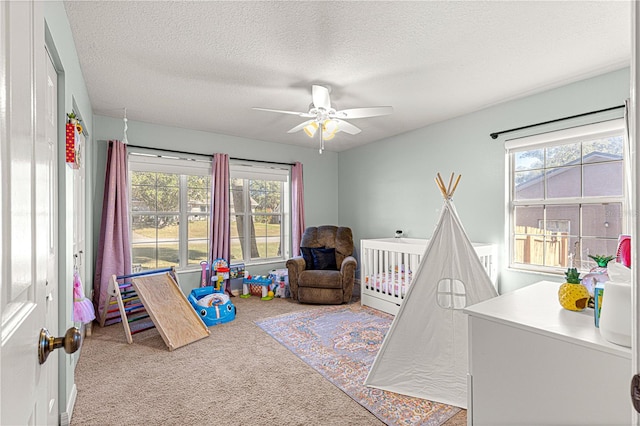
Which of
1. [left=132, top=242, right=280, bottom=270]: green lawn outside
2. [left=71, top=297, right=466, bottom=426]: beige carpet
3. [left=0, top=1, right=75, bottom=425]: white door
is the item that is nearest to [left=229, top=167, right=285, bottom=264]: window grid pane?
[left=132, top=242, right=280, bottom=270]: green lawn outside

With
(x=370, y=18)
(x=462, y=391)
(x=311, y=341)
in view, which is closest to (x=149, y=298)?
(x=311, y=341)

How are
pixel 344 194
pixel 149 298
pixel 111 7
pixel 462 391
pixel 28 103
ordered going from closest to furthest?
pixel 28 103, pixel 111 7, pixel 462 391, pixel 149 298, pixel 344 194

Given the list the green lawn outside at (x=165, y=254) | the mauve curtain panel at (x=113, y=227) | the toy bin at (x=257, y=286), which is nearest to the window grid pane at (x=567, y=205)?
the toy bin at (x=257, y=286)

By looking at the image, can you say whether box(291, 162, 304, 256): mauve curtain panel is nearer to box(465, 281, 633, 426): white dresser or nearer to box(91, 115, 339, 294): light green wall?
box(91, 115, 339, 294): light green wall

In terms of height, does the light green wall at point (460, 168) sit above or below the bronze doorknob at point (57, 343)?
above

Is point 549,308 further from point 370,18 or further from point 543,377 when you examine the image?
point 370,18

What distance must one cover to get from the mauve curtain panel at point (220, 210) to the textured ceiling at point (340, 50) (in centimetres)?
117

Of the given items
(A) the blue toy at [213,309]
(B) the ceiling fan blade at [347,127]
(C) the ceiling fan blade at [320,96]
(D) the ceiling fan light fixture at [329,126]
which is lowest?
(A) the blue toy at [213,309]

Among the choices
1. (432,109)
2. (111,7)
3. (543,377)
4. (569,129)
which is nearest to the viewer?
(543,377)

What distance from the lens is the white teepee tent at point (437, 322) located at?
2104mm

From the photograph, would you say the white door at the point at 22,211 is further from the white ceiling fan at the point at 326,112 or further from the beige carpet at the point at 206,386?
the white ceiling fan at the point at 326,112

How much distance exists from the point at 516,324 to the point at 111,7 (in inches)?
105

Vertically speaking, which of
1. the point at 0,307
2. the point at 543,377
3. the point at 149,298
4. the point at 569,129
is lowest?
the point at 149,298

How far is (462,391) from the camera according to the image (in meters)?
2.02
